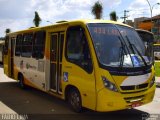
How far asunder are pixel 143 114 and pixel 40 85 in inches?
173

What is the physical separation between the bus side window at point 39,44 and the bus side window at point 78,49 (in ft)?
7.74

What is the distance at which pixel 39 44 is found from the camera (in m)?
13.1

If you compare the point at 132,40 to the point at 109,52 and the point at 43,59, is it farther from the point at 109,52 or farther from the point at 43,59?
the point at 43,59

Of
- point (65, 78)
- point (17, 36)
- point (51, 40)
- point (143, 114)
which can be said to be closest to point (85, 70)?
point (65, 78)

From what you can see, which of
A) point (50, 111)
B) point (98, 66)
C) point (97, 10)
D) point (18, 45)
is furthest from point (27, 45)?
point (97, 10)

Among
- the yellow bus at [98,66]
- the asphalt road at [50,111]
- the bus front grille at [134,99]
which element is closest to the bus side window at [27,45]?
the asphalt road at [50,111]

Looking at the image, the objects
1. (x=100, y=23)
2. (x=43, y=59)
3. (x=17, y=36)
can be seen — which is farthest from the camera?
(x=17, y=36)

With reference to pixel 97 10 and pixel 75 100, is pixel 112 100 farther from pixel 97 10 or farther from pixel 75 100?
pixel 97 10

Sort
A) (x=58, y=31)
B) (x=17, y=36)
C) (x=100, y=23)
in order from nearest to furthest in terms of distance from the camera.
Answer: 1. (x=100, y=23)
2. (x=58, y=31)
3. (x=17, y=36)

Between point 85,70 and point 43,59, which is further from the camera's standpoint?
point 43,59

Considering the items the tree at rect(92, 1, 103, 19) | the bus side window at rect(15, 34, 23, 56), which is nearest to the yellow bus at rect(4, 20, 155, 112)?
the bus side window at rect(15, 34, 23, 56)

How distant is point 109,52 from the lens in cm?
918

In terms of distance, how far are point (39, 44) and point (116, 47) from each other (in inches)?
178

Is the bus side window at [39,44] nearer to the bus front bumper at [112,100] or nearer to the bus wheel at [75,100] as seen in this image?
the bus wheel at [75,100]
